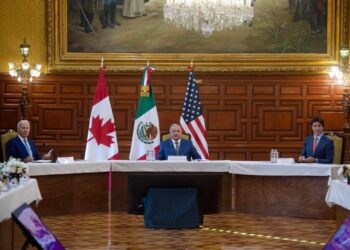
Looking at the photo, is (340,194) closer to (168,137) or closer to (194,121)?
(168,137)

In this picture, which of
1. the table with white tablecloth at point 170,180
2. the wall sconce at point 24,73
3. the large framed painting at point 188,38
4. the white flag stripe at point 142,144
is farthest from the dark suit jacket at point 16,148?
the large framed painting at point 188,38

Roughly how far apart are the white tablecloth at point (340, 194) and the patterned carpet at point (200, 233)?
0.58m

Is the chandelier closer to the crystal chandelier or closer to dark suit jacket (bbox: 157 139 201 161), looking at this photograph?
dark suit jacket (bbox: 157 139 201 161)

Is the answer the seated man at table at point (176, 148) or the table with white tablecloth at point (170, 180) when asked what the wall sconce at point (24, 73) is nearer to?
the table with white tablecloth at point (170, 180)

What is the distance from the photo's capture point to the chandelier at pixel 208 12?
36.7 feet

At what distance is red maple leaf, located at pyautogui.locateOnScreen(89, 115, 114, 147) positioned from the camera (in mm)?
11984

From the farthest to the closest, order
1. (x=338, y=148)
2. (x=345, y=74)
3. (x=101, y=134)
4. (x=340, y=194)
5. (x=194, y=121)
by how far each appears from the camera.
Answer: (x=345, y=74) < (x=194, y=121) < (x=101, y=134) < (x=338, y=148) < (x=340, y=194)

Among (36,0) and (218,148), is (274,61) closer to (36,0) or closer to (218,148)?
(218,148)

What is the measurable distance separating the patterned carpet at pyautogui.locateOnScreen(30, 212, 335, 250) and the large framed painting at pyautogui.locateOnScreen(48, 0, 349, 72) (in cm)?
483

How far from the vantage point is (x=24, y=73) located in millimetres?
14023

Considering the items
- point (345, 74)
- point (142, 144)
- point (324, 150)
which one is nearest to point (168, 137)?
point (142, 144)

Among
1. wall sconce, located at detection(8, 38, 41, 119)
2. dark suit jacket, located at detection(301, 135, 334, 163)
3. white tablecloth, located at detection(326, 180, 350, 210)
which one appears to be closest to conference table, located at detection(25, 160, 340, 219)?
dark suit jacket, located at detection(301, 135, 334, 163)

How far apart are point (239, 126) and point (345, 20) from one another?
10.2 feet

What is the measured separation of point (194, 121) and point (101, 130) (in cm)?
166
